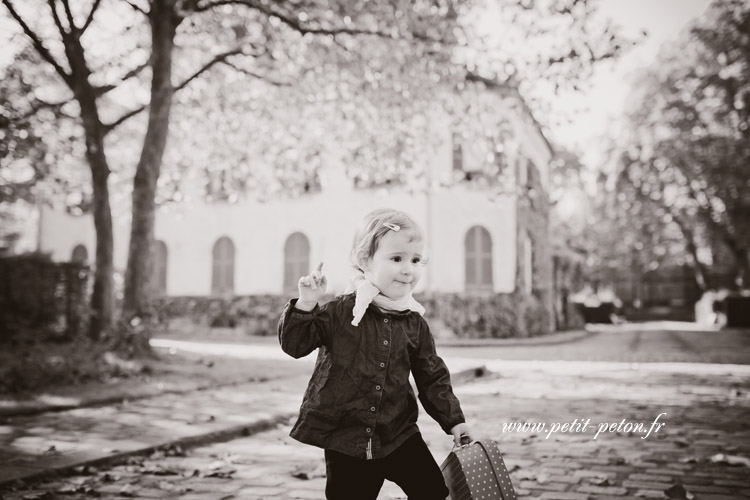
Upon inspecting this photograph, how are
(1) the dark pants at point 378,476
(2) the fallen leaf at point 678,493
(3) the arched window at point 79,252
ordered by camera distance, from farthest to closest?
(3) the arched window at point 79,252, (2) the fallen leaf at point 678,493, (1) the dark pants at point 378,476

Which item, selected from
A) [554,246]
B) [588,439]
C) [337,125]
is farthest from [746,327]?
[588,439]

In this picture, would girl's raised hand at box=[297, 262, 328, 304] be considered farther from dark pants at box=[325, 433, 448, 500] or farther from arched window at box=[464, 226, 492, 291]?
arched window at box=[464, 226, 492, 291]

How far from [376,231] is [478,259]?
18675 mm

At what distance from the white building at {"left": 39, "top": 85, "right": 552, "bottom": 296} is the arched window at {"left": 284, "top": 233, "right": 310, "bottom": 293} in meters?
0.04

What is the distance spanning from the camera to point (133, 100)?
50.4 ft

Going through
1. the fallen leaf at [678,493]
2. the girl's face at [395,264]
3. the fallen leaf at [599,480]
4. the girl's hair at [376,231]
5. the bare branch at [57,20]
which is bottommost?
the fallen leaf at [599,480]

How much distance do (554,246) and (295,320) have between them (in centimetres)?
2582

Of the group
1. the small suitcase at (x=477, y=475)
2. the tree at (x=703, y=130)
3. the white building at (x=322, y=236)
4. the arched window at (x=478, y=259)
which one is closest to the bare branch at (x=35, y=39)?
the white building at (x=322, y=236)

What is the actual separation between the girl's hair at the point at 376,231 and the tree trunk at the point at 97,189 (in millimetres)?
9880

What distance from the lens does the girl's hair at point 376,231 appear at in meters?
2.48

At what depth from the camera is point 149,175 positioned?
10.2 m

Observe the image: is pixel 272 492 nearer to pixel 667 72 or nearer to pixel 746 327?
pixel 746 327

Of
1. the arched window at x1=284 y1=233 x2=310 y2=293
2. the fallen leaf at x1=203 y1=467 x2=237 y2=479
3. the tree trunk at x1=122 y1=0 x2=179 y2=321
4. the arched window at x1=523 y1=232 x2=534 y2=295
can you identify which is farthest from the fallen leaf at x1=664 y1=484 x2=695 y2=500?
the arched window at x1=284 y1=233 x2=310 y2=293

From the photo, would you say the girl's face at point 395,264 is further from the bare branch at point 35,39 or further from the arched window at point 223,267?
the arched window at point 223,267
